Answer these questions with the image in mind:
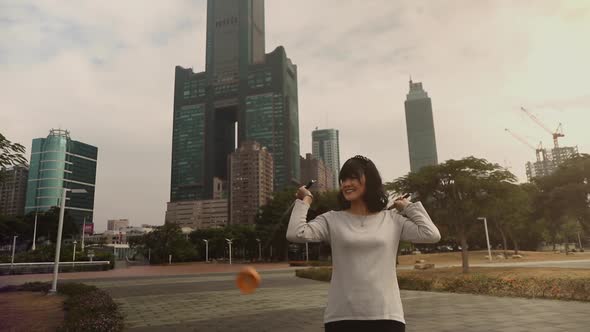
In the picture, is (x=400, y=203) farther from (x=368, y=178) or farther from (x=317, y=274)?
(x=317, y=274)

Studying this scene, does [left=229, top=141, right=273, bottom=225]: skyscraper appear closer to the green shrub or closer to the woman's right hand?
the green shrub

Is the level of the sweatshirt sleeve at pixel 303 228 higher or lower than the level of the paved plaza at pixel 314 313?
higher

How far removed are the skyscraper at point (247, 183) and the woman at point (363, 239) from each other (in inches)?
5912

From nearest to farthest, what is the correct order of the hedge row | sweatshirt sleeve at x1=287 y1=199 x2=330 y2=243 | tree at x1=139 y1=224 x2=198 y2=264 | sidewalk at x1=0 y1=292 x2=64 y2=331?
sweatshirt sleeve at x1=287 y1=199 x2=330 y2=243, sidewalk at x1=0 y1=292 x2=64 y2=331, the hedge row, tree at x1=139 y1=224 x2=198 y2=264

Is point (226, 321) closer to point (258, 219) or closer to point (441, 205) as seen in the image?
point (441, 205)

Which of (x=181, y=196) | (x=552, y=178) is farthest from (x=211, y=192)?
(x=552, y=178)

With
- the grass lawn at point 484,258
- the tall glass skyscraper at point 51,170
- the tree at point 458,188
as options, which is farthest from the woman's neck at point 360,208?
the tall glass skyscraper at point 51,170

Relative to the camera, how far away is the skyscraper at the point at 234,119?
7037 inches

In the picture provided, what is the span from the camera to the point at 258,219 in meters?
65.2

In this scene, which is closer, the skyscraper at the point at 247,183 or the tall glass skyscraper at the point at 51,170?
the tall glass skyscraper at the point at 51,170

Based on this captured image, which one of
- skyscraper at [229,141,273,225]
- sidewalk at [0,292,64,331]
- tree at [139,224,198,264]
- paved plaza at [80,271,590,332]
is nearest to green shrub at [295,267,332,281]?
paved plaza at [80,271,590,332]

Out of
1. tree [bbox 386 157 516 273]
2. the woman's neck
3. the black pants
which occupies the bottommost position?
the black pants

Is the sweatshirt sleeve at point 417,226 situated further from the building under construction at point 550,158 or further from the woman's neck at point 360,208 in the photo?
the building under construction at point 550,158

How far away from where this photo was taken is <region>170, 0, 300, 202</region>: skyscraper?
179m
